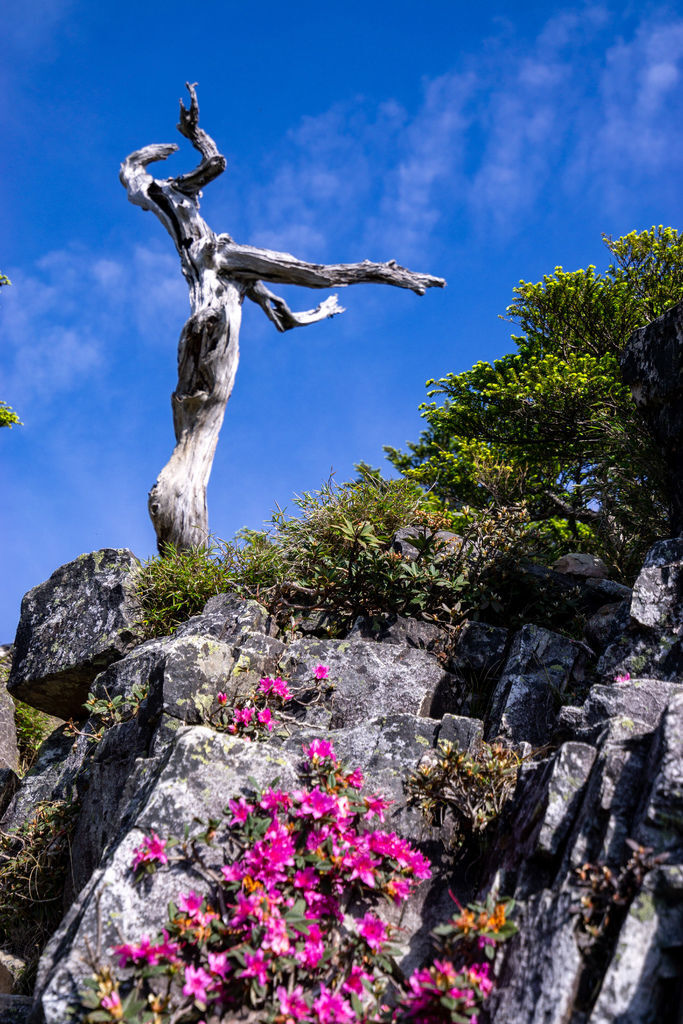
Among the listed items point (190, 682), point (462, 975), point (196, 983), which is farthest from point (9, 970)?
point (462, 975)

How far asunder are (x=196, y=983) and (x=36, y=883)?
2920 millimetres

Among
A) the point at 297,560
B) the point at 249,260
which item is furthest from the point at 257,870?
the point at 249,260

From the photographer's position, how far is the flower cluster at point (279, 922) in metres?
3.07

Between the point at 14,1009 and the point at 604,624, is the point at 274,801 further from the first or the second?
the point at 604,624

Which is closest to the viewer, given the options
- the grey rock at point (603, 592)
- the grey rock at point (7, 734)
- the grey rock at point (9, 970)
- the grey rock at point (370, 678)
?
the grey rock at point (9, 970)

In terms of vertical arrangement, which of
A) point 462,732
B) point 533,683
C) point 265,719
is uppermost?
point 533,683

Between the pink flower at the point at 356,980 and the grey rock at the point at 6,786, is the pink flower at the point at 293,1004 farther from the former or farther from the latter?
the grey rock at the point at 6,786

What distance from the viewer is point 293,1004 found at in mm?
3053

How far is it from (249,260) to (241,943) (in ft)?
40.4

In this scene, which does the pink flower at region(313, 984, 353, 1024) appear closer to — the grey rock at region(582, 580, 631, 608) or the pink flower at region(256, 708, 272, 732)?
the pink flower at region(256, 708, 272, 732)

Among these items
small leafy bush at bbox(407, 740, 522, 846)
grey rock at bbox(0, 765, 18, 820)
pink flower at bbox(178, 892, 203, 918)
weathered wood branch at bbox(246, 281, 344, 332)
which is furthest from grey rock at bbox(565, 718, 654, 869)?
weathered wood branch at bbox(246, 281, 344, 332)

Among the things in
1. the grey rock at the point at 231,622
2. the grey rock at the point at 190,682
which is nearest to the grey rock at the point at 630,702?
the grey rock at the point at 190,682

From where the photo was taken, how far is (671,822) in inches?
111

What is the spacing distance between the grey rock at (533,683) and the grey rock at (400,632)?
771 mm
